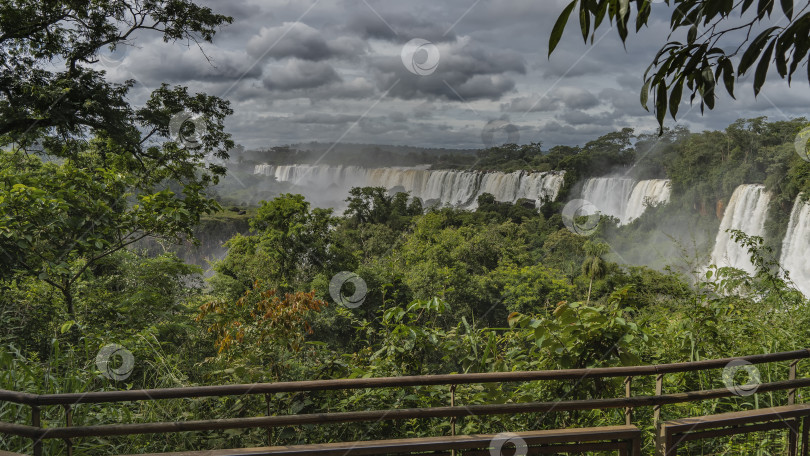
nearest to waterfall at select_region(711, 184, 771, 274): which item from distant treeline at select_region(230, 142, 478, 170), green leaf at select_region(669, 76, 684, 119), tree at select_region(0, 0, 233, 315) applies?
tree at select_region(0, 0, 233, 315)

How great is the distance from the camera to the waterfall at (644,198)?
4538 centimetres

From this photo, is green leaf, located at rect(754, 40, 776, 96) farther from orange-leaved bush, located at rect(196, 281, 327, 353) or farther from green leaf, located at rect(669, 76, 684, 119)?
orange-leaved bush, located at rect(196, 281, 327, 353)

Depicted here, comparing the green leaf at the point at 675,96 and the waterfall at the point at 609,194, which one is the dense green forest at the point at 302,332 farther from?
the waterfall at the point at 609,194

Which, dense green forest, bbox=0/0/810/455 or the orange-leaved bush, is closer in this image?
dense green forest, bbox=0/0/810/455

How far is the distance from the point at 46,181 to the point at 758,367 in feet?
18.8

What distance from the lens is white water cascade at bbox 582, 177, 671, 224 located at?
4569 cm

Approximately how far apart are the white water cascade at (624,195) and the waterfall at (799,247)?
17433mm

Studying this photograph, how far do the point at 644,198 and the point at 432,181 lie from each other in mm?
26232

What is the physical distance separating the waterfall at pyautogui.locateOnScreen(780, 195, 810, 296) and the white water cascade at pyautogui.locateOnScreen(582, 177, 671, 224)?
17.4 meters

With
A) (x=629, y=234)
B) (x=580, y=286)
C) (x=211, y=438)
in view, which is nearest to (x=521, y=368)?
(x=211, y=438)

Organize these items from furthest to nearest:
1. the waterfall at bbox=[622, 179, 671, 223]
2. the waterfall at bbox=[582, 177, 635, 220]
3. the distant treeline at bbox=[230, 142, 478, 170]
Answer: the distant treeline at bbox=[230, 142, 478, 170] < the waterfall at bbox=[582, 177, 635, 220] < the waterfall at bbox=[622, 179, 671, 223]

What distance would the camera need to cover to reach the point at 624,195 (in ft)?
164

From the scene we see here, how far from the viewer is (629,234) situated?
1791 inches

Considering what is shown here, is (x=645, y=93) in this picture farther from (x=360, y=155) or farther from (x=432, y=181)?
(x=360, y=155)
